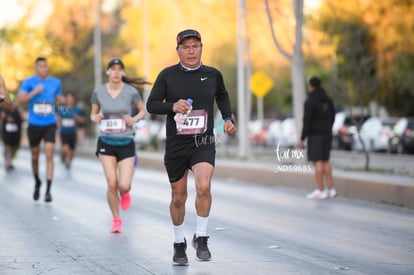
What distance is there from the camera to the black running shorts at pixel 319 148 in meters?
17.4

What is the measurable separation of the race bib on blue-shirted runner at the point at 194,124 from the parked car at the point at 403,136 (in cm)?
3014

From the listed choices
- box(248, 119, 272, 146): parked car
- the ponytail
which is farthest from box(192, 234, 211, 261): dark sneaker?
box(248, 119, 272, 146): parked car

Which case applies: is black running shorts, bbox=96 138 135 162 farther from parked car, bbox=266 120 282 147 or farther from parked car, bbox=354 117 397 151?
parked car, bbox=266 120 282 147

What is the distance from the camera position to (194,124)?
30.4 ft

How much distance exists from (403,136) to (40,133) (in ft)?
82.0

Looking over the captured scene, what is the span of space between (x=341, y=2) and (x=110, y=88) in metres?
31.0

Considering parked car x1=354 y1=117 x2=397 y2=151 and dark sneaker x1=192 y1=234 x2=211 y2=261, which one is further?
parked car x1=354 y1=117 x2=397 y2=151

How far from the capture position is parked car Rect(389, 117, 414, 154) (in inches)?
1522

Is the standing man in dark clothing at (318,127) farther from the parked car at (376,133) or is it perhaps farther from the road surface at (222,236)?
the parked car at (376,133)

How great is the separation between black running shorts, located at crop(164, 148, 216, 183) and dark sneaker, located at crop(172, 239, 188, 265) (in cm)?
60

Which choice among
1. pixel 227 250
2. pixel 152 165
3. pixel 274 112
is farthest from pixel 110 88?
pixel 274 112

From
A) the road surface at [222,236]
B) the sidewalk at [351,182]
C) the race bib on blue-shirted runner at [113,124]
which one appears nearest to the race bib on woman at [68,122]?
the sidewalk at [351,182]

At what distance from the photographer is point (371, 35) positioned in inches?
1630

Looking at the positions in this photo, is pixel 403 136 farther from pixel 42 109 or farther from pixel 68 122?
pixel 42 109
